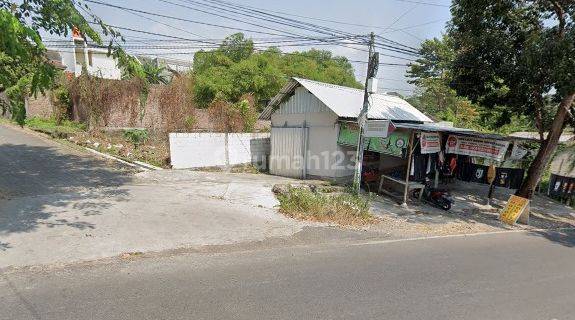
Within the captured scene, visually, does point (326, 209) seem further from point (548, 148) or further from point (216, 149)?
point (548, 148)

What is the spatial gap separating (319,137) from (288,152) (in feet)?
5.28

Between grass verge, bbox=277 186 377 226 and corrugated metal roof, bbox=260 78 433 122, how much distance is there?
4157 mm

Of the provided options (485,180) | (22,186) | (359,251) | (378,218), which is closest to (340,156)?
(378,218)

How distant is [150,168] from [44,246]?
7.82 meters

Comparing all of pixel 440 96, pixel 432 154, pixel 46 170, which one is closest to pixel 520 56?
pixel 432 154

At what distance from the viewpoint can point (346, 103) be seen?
46.6 ft

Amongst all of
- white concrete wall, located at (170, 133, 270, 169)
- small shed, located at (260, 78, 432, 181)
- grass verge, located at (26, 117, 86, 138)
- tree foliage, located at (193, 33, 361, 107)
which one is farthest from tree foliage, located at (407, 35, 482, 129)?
grass verge, located at (26, 117, 86, 138)

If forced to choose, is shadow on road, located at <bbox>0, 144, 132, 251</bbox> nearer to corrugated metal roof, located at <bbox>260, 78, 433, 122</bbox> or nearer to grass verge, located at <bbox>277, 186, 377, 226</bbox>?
grass verge, located at <bbox>277, 186, 377, 226</bbox>

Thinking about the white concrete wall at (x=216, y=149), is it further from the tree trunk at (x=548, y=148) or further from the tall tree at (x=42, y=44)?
the tree trunk at (x=548, y=148)

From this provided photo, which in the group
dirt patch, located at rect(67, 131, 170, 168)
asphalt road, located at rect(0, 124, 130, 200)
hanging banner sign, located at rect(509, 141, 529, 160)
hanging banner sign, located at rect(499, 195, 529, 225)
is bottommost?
hanging banner sign, located at rect(499, 195, 529, 225)

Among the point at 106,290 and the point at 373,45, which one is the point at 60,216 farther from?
the point at 373,45

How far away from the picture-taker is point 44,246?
19.7 ft

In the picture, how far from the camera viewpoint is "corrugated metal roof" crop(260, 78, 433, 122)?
13.6 meters

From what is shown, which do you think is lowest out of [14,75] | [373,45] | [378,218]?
[378,218]
